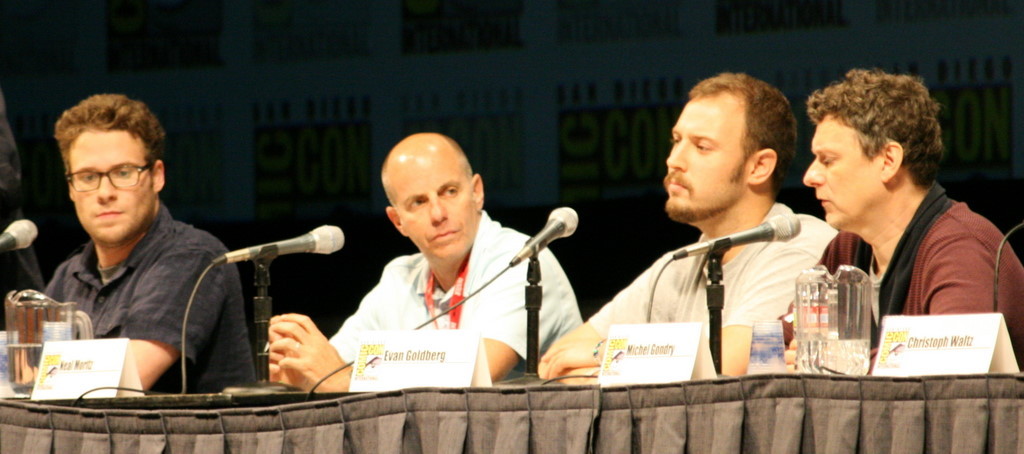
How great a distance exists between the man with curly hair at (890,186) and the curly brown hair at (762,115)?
1.18 feet

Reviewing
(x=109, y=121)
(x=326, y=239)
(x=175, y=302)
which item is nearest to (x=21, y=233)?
(x=175, y=302)

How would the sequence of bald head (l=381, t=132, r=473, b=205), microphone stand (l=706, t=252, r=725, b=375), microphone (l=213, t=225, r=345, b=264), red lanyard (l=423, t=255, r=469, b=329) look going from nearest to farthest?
1. microphone stand (l=706, t=252, r=725, b=375)
2. microphone (l=213, t=225, r=345, b=264)
3. red lanyard (l=423, t=255, r=469, b=329)
4. bald head (l=381, t=132, r=473, b=205)

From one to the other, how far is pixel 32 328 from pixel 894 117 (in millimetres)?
2046

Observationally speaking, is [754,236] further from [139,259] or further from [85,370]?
[139,259]

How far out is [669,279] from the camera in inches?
134

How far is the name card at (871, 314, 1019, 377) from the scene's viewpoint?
7.17 feet

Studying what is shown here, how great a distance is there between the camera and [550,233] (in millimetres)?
2791

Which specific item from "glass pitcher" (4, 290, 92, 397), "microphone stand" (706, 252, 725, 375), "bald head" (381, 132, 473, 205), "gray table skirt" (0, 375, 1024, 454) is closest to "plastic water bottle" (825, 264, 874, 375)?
"microphone stand" (706, 252, 725, 375)

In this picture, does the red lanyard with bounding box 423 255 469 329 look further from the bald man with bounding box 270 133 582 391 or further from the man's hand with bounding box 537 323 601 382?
the man's hand with bounding box 537 323 601 382

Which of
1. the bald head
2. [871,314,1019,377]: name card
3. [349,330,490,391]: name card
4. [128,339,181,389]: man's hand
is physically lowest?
[128,339,181,389]: man's hand

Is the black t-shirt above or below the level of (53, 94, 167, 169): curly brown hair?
below

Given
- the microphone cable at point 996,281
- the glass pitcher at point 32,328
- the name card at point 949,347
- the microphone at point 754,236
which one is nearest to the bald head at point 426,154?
the glass pitcher at point 32,328

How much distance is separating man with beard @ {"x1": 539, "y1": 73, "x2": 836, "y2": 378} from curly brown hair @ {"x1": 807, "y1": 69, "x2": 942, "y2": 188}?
40cm

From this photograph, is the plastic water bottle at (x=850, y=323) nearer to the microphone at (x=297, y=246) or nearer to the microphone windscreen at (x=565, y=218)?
the microphone windscreen at (x=565, y=218)
